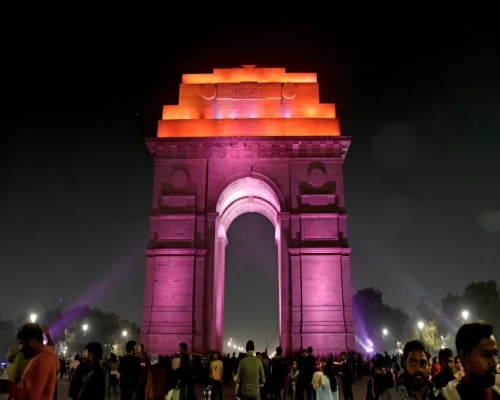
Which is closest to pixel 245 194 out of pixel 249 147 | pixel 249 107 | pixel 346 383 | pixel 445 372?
pixel 249 147

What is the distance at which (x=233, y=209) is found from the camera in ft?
120

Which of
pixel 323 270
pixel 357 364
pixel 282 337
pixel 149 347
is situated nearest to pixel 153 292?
pixel 149 347

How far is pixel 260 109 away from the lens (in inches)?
1272

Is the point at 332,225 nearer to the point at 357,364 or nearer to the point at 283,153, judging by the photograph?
the point at 283,153

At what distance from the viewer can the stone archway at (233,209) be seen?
3073 centimetres

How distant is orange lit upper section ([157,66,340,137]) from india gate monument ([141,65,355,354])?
7cm

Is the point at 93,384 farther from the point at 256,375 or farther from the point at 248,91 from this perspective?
the point at 248,91

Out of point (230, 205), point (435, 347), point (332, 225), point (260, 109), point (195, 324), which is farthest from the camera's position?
point (435, 347)

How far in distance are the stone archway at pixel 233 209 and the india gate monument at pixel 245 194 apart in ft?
0.51

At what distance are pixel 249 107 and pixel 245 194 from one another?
632 centimetres

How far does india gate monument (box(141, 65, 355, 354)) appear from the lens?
27828 millimetres

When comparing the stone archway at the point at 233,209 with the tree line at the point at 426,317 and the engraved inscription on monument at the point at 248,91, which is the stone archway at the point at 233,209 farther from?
the tree line at the point at 426,317

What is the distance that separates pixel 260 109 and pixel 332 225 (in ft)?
29.8

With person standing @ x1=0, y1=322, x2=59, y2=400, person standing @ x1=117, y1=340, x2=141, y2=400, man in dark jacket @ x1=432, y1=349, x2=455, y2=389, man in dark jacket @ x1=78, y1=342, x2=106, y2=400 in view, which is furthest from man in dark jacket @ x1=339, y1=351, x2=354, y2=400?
person standing @ x1=0, y1=322, x2=59, y2=400
